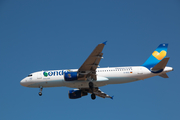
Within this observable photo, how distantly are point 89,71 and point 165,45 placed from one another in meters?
12.3

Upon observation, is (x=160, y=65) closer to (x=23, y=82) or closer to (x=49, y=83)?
(x=49, y=83)

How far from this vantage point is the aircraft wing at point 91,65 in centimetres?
3227

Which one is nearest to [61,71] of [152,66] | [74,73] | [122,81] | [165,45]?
[74,73]

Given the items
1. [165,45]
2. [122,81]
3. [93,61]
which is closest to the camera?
[93,61]

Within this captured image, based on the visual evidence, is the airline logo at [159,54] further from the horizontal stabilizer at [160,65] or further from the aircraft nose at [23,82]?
the aircraft nose at [23,82]

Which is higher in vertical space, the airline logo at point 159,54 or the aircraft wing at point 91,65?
the airline logo at point 159,54

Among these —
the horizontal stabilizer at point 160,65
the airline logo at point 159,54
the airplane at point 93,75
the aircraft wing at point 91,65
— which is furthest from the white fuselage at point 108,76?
the airline logo at point 159,54

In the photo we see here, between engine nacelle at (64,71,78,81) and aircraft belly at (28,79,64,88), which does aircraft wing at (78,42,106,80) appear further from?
aircraft belly at (28,79,64,88)

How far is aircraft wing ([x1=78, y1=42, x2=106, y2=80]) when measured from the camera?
32.3 metres

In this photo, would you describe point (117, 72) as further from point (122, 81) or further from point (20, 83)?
point (20, 83)

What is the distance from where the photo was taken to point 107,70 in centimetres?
3681

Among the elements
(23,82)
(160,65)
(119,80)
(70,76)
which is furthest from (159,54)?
(23,82)

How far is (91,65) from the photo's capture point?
3478cm

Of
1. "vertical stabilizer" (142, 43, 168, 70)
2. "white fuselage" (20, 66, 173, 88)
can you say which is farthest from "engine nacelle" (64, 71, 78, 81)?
"vertical stabilizer" (142, 43, 168, 70)
